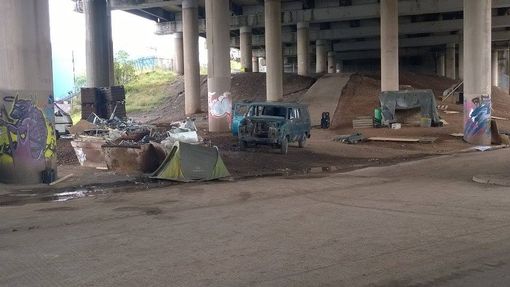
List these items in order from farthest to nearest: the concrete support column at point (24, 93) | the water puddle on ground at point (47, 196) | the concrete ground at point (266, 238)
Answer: the concrete support column at point (24, 93) → the water puddle on ground at point (47, 196) → the concrete ground at point (266, 238)

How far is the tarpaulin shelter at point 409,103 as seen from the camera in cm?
3338

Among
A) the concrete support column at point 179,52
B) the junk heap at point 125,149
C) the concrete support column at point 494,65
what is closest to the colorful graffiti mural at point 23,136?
the junk heap at point 125,149

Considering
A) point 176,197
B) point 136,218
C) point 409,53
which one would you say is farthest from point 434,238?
point 409,53

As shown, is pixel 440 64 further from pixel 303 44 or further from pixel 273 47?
pixel 273 47

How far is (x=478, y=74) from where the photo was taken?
89.6 feet

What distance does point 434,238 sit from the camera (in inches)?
314

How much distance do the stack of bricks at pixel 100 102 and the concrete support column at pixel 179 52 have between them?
25890 millimetres

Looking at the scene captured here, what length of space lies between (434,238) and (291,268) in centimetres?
257

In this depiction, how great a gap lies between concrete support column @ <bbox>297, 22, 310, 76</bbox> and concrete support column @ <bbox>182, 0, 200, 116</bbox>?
12266 mm

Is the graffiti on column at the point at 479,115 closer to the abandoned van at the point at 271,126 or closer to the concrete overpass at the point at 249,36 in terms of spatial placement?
the concrete overpass at the point at 249,36

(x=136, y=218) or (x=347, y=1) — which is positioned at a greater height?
(x=347, y=1)

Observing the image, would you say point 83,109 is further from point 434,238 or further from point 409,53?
point 409,53

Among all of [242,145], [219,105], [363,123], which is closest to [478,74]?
[363,123]

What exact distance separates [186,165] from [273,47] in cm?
2727
